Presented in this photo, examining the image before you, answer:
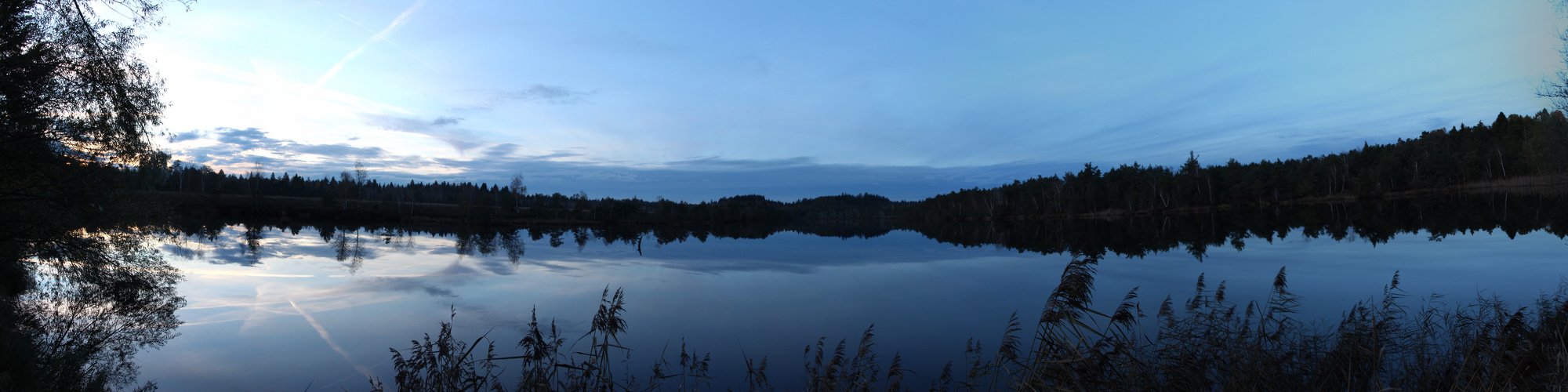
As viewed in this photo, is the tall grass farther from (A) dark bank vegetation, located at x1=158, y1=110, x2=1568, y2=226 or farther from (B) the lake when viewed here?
(A) dark bank vegetation, located at x1=158, y1=110, x2=1568, y2=226

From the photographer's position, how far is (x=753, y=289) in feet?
68.0

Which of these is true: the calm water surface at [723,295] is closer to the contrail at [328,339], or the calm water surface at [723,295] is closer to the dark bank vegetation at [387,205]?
the contrail at [328,339]

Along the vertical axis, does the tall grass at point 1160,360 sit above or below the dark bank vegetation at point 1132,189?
below

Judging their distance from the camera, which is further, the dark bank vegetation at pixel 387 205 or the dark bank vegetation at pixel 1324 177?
the dark bank vegetation at pixel 387 205

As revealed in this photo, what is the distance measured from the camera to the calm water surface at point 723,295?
11.3 meters

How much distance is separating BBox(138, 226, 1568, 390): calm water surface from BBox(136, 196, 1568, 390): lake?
83 mm

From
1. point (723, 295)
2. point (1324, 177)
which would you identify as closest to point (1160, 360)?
point (723, 295)

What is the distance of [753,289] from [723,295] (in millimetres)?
1587

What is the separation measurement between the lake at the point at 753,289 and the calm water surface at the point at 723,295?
8 centimetres

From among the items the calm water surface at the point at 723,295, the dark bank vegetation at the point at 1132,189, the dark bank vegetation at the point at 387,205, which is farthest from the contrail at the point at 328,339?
the dark bank vegetation at the point at 387,205

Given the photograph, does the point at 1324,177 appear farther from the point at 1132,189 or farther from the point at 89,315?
the point at 89,315

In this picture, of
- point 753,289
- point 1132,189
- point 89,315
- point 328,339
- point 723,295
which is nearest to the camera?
point 328,339

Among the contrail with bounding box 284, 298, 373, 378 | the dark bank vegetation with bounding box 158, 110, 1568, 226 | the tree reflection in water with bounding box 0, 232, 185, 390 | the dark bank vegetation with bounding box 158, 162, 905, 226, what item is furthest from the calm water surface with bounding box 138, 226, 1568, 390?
the dark bank vegetation with bounding box 158, 162, 905, 226

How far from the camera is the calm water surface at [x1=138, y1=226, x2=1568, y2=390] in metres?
11.3
